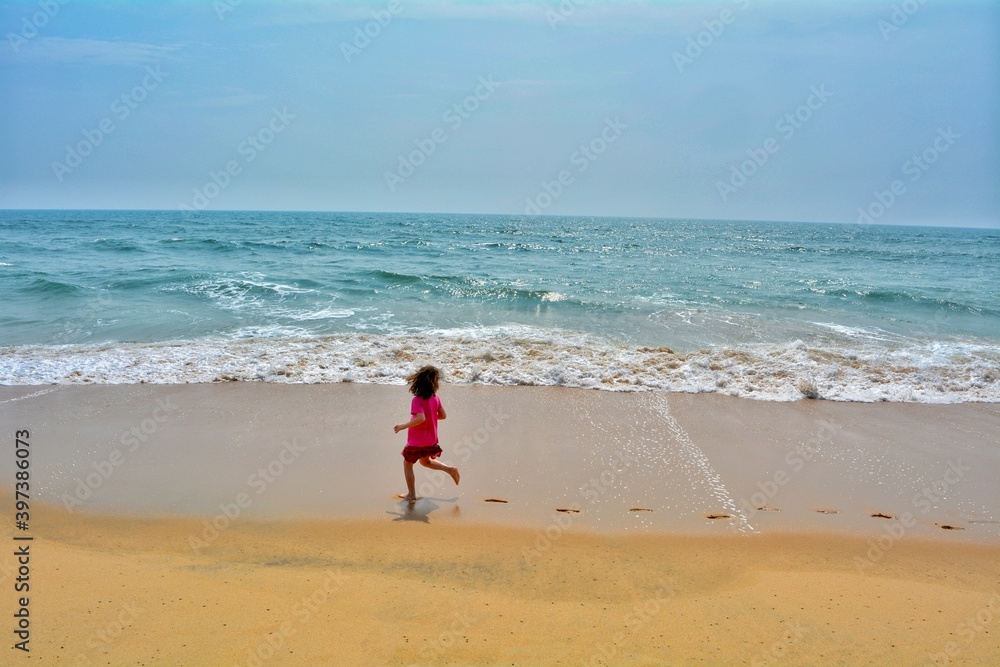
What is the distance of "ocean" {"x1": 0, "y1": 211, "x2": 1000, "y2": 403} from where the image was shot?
10180 millimetres

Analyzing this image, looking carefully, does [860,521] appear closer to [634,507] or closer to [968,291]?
[634,507]

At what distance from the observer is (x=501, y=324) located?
48.7 feet

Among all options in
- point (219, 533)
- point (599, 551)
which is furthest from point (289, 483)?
point (599, 551)

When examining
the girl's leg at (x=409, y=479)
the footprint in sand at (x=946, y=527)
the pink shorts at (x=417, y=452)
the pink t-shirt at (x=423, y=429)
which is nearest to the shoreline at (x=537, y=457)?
the footprint in sand at (x=946, y=527)

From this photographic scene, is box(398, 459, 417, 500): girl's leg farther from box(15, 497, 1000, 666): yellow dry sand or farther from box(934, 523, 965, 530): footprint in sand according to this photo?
box(934, 523, 965, 530): footprint in sand

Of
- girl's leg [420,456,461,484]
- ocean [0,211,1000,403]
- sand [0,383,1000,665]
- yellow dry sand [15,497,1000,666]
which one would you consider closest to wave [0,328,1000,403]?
ocean [0,211,1000,403]

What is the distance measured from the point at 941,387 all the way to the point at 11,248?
40487 mm

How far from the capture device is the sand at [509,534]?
3641 millimetres

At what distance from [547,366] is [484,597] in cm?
657

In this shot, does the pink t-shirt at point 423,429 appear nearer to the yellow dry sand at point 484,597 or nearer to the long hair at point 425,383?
the long hair at point 425,383

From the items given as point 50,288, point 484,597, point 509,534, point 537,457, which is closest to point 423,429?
point 509,534

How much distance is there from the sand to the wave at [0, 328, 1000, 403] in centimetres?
93

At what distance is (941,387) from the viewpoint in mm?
10125

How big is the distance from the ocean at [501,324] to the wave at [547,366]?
0.14 feet
